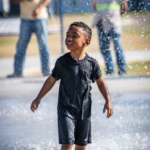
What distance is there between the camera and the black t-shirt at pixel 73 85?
2.40 m

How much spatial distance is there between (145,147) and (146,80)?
2812 millimetres

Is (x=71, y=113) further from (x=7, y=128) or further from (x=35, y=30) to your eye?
(x=35, y=30)

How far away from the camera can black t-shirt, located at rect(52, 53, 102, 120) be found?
2.40 metres

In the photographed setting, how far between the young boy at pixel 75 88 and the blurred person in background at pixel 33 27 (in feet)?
11.7

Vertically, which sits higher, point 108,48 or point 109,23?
point 109,23

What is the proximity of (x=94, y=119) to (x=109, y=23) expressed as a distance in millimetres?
2154

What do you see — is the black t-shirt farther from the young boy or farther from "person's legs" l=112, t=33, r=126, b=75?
"person's legs" l=112, t=33, r=126, b=75

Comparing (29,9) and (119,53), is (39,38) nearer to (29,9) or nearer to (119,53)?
(29,9)

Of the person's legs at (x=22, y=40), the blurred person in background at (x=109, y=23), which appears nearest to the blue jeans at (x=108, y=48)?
the blurred person in background at (x=109, y=23)

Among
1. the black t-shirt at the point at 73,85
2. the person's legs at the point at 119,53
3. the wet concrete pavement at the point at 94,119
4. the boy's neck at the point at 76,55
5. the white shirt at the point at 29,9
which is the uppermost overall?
the white shirt at the point at 29,9

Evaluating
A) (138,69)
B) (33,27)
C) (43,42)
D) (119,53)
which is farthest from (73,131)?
(138,69)

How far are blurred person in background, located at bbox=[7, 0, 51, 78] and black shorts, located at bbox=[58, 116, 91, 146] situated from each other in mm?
3588

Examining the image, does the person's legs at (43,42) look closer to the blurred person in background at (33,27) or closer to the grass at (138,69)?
the blurred person in background at (33,27)

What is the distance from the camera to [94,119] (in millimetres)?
3781
